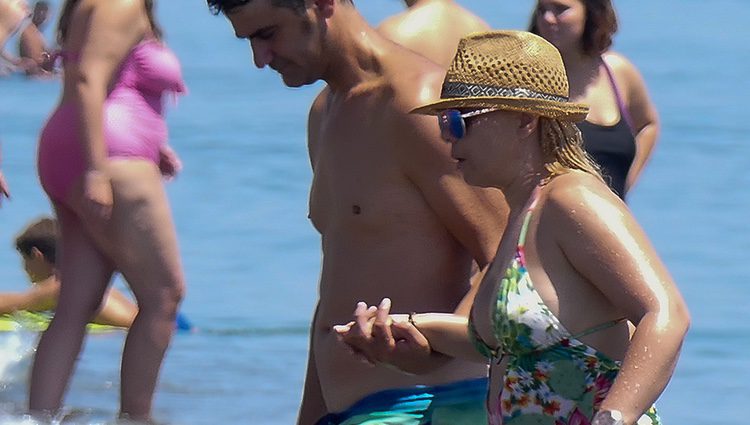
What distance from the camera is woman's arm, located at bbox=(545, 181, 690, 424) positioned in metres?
2.66

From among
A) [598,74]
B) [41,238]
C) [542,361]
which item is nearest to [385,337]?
[542,361]

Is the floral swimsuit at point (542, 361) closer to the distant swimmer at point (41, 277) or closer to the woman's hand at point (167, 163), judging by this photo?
the woman's hand at point (167, 163)

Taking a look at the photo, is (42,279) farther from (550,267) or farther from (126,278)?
(550,267)

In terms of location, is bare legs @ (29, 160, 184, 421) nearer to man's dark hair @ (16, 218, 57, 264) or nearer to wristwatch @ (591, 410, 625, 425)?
man's dark hair @ (16, 218, 57, 264)

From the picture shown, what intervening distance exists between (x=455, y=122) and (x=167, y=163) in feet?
9.12

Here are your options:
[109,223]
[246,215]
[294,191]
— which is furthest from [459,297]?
[294,191]

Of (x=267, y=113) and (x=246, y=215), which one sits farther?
(x=267, y=113)

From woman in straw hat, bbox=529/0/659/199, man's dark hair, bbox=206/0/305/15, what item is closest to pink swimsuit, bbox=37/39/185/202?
woman in straw hat, bbox=529/0/659/199

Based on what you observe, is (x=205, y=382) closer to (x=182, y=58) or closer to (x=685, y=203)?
(x=685, y=203)

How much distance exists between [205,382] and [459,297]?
4.35m

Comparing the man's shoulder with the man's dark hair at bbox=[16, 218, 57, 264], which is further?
the man's dark hair at bbox=[16, 218, 57, 264]

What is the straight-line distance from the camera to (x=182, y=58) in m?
22.1

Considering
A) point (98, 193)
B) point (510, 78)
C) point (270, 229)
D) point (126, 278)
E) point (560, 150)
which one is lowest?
point (270, 229)

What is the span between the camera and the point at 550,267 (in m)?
2.84
